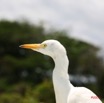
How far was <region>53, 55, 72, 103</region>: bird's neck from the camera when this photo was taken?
6242 mm

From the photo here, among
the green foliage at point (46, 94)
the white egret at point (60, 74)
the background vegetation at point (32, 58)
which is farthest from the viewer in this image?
the background vegetation at point (32, 58)

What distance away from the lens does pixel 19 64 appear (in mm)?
38500

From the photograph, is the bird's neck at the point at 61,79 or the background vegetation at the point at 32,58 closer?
the bird's neck at the point at 61,79

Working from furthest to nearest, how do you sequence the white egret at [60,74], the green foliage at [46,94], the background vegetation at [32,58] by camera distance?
the background vegetation at [32,58], the green foliage at [46,94], the white egret at [60,74]

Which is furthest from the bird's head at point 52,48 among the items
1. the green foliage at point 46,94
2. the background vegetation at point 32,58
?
the background vegetation at point 32,58

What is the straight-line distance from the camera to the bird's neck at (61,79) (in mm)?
6242

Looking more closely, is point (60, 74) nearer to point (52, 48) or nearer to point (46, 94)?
point (52, 48)

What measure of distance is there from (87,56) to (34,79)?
5.22 m

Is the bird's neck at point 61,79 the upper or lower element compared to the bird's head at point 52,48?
lower

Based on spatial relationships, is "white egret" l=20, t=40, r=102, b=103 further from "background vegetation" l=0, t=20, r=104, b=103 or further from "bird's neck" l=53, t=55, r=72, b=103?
"background vegetation" l=0, t=20, r=104, b=103

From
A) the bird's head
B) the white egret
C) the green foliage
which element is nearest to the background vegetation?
the green foliage

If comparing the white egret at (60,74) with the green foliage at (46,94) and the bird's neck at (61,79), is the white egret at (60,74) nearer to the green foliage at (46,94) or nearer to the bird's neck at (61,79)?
the bird's neck at (61,79)

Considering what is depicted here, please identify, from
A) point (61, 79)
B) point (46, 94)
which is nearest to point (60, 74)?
point (61, 79)

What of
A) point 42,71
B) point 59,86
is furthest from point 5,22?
point 59,86
